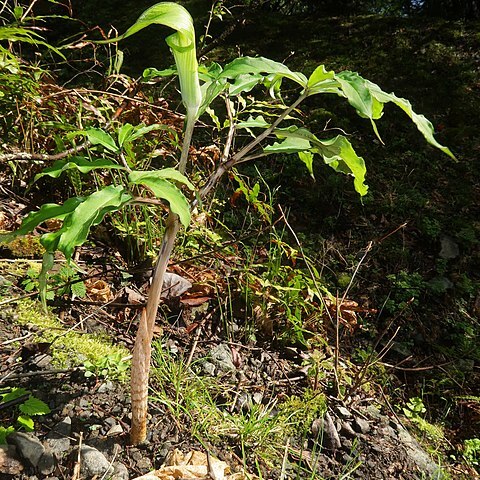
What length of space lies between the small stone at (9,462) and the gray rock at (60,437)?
3.4 inches

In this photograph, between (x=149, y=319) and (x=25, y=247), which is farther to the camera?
(x=25, y=247)

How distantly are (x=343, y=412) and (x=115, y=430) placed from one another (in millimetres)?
860

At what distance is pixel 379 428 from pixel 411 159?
239 cm

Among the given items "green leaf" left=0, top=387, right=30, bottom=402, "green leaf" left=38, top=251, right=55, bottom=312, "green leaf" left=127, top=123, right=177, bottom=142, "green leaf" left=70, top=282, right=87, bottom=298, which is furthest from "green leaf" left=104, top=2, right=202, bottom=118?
A: "green leaf" left=70, top=282, right=87, bottom=298

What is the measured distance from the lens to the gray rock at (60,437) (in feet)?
3.90

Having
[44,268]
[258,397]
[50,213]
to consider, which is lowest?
[258,397]

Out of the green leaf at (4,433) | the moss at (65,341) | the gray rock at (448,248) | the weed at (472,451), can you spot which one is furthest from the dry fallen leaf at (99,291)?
the gray rock at (448,248)

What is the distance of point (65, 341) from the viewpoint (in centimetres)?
155

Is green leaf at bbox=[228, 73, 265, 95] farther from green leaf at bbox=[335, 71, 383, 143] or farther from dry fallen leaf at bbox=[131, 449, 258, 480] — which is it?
dry fallen leaf at bbox=[131, 449, 258, 480]

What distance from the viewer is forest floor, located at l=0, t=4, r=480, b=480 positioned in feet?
4.50

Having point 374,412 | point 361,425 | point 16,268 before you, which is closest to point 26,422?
point 16,268

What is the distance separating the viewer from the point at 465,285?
2.72 meters

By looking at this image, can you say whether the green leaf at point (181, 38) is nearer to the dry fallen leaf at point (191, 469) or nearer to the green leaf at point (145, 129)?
the green leaf at point (145, 129)

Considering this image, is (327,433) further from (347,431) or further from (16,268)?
(16,268)
